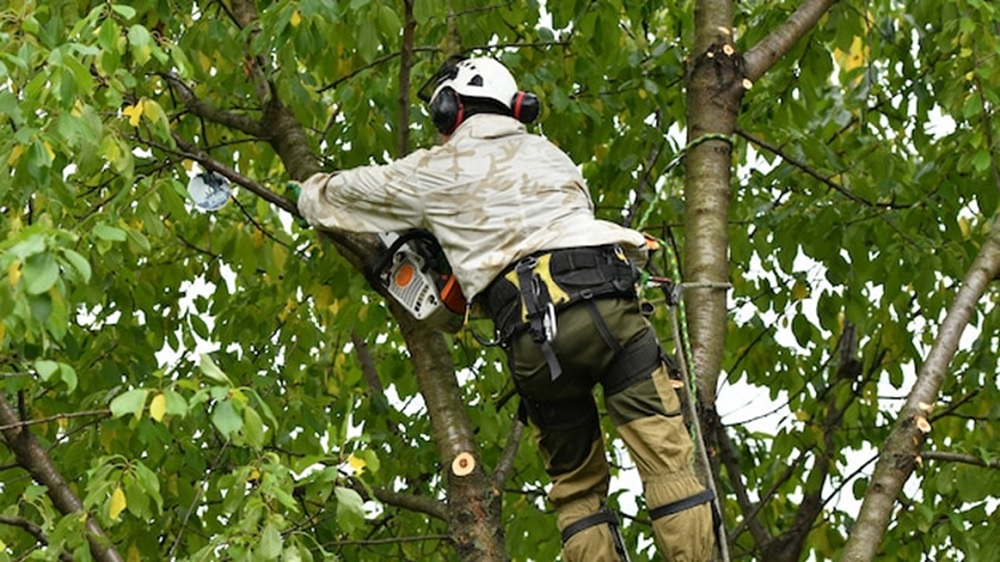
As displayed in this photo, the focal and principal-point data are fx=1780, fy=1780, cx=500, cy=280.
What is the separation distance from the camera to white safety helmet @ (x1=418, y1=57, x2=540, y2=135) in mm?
5391

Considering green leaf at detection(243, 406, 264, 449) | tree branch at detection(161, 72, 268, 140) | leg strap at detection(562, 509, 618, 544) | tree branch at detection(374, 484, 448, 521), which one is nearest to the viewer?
green leaf at detection(243, 406, 264, 449)

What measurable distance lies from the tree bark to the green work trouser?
700 mm

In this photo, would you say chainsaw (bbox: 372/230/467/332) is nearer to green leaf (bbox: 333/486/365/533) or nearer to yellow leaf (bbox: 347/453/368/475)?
yellow leaf (bbox: 347/453/368/475)

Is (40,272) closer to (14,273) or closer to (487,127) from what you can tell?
(14,273)

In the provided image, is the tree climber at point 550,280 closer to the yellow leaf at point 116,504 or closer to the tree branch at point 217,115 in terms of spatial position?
the tree branch at point 217,115

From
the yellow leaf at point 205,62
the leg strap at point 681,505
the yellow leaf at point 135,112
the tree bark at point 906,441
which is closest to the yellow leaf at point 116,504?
the yellow leaf at point 135,112

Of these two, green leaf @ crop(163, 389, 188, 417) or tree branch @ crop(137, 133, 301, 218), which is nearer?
green leaf @ crop(163, 389, 188, 417)

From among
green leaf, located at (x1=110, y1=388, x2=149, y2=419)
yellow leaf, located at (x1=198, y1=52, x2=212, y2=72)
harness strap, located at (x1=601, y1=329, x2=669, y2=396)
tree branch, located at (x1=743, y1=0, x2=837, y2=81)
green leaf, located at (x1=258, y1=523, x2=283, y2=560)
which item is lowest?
green leaf, located at (x1=258, y1=523, x2=283, y2=560)

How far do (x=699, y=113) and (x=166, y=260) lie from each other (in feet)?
8.92

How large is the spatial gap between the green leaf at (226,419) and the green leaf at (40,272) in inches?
24.6

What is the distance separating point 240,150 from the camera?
25.9 ft

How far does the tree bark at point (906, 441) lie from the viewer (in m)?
5.44

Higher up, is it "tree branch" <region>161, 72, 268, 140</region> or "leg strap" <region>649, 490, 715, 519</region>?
"tree branch" <region>161, 72, 268, 140</region>

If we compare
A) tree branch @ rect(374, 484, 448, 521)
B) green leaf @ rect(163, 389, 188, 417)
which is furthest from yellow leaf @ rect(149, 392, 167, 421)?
tree branch @ rect(374, 484, 448, 521)
